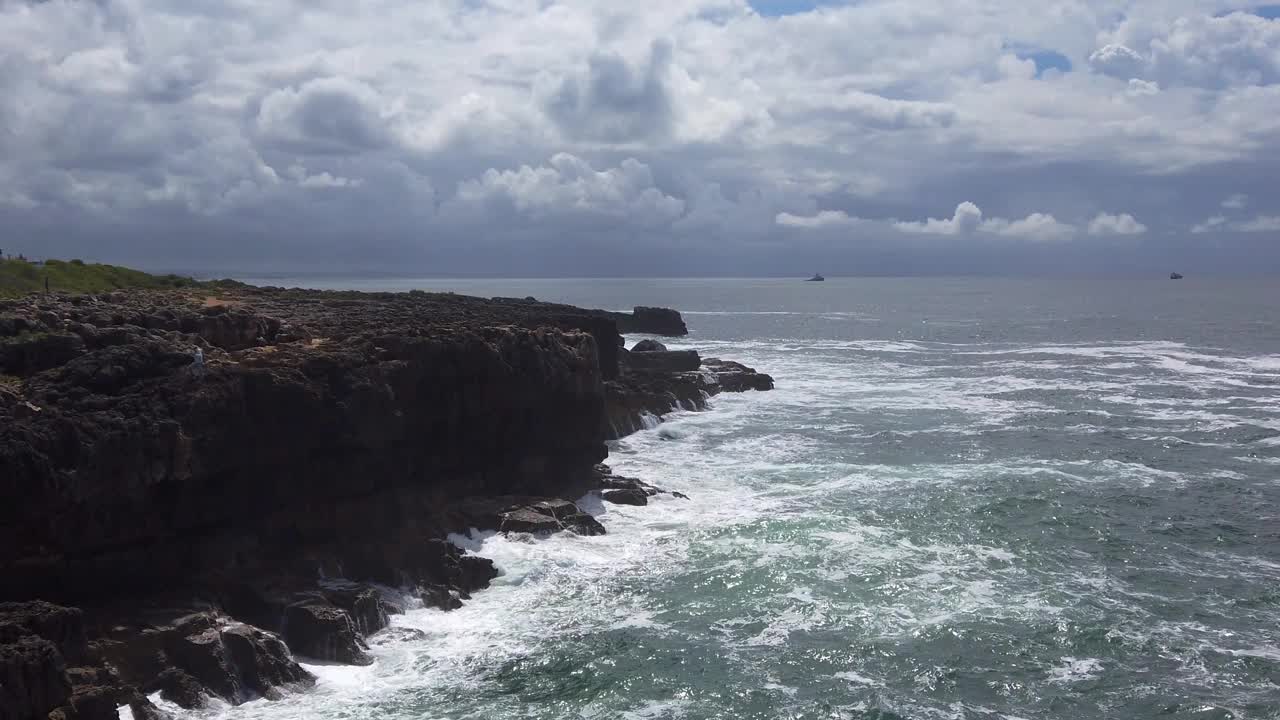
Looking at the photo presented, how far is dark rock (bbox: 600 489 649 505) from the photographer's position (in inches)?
1622

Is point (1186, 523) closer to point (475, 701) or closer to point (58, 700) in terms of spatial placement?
point (475, 701)

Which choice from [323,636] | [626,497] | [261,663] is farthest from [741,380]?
[261,663]

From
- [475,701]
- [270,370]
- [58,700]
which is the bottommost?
[475,701]

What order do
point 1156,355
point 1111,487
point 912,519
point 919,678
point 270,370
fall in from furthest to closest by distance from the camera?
point 1156,355 < point 1111,487 < point 912,519 < point 270,370 < point 919,678

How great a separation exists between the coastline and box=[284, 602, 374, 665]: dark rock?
0.20 ft

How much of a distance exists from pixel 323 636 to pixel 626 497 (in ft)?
56.0

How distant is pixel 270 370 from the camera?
31.3 meters

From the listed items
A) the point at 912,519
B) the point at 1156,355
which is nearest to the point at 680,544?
the point at 912,519

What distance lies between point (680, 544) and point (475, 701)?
1327 cm

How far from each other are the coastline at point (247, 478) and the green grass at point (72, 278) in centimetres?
1175

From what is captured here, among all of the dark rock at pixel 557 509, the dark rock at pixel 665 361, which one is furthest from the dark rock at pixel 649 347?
the dark rock at pixel 557 509

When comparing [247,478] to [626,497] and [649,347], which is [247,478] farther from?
[649,347]

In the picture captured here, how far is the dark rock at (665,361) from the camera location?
248ft

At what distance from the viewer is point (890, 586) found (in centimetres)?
3161
